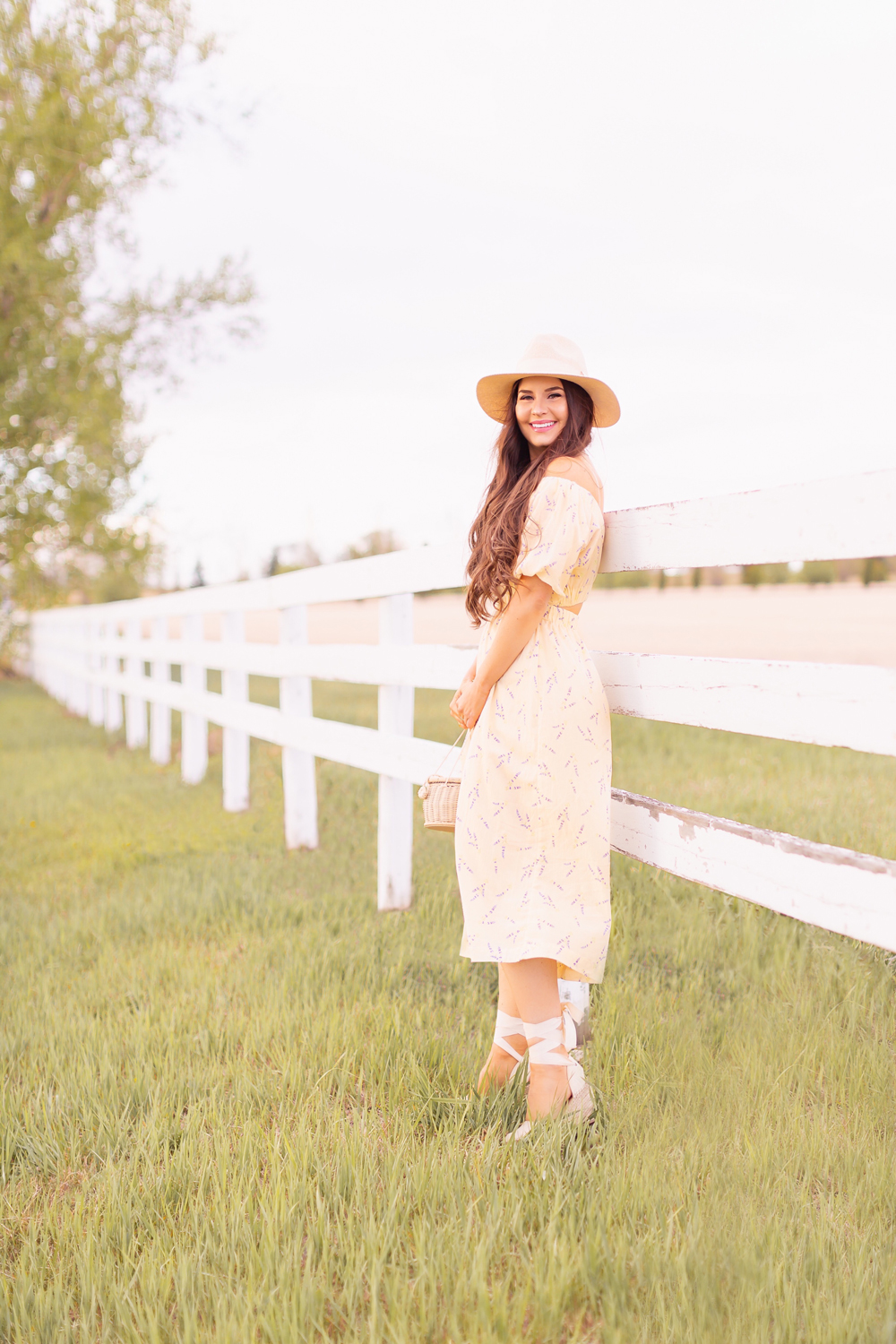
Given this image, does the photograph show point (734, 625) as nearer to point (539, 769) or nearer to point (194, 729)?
point (194, 729)

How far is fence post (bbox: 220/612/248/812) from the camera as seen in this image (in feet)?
22.7

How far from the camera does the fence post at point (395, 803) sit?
14.5 feet

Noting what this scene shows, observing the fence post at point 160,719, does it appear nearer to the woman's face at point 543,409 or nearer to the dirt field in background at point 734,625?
the dirt field in background at point 734,625

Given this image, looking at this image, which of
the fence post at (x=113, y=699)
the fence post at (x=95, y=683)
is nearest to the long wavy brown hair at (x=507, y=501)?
the fence post at (x=113, y=699)

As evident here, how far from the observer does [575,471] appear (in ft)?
8.43

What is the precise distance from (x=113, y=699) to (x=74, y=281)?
17.1 ft

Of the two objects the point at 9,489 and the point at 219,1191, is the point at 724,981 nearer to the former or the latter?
the point at 219,1191

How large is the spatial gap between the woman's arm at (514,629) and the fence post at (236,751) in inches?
179

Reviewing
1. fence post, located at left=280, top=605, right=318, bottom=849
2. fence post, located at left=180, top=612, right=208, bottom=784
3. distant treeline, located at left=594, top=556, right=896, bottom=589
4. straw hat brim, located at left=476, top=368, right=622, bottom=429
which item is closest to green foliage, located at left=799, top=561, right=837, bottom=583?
distant treeline, located at left=594, top=556, right=896, bottom=589

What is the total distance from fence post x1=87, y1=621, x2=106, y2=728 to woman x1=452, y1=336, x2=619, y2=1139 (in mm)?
10955

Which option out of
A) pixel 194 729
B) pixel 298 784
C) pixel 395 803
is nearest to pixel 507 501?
pixel 395 803

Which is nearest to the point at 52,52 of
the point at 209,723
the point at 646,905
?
the point at 209,723

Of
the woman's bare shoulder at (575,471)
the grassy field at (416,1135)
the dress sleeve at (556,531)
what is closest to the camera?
the grassy field at (416,1135)

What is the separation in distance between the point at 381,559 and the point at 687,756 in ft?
12.4
